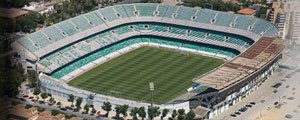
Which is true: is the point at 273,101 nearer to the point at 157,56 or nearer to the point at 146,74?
the point at 146,74

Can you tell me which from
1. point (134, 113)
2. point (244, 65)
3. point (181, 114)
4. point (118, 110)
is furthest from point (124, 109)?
point (244, 65)

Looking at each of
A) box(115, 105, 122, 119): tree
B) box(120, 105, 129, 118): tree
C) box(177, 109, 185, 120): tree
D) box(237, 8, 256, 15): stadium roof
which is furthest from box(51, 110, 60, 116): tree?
box(237, 8, 256, 15): stadium roof

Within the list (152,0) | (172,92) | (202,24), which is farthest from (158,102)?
(152,0)

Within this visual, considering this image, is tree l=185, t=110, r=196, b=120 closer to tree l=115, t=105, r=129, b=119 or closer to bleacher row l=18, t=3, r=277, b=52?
tree l=115, t=105, r=129, b=119

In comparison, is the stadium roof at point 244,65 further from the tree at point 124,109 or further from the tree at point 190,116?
the tree at point 124,109

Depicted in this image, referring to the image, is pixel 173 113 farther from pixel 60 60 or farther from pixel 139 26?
pixel 139 26

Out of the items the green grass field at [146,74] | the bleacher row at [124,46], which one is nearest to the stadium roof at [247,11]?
the bleacher row at [124,46]
